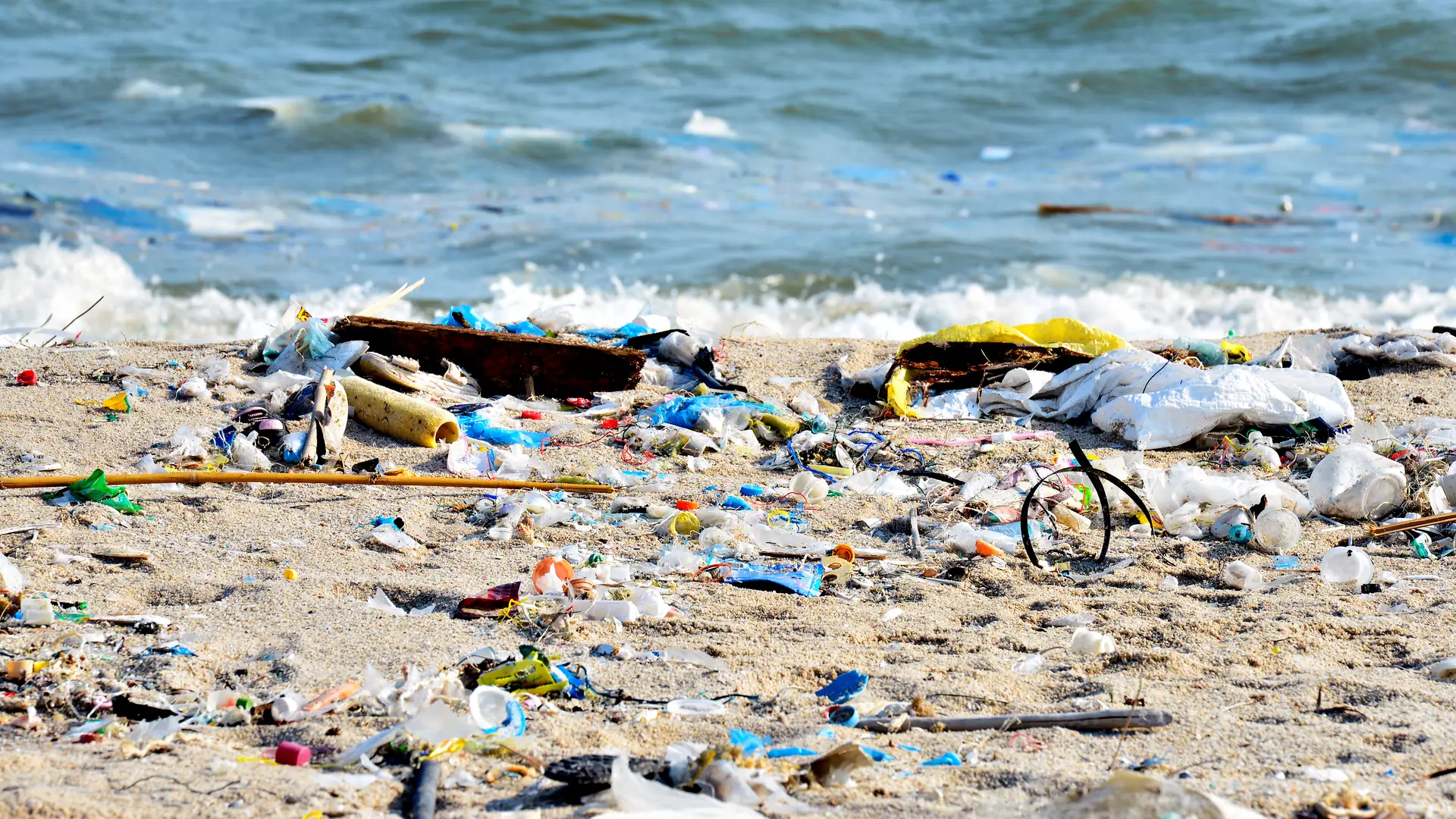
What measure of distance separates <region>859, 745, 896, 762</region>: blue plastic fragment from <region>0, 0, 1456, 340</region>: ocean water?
476 centimetres

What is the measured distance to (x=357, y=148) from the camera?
12930mm

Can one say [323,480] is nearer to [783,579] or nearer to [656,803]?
[783,579]

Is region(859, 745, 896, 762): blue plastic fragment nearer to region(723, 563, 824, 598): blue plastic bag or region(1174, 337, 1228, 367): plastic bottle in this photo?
region(723, 563, 824, 598): blue plastic bag

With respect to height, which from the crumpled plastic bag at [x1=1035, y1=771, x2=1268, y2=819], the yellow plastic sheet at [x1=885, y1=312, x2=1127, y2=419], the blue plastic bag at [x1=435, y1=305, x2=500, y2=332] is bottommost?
the blue plastic bag at [x1=435, y1=305, x2=500, y2=332]

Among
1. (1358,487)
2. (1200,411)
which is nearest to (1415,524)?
(1358,487)

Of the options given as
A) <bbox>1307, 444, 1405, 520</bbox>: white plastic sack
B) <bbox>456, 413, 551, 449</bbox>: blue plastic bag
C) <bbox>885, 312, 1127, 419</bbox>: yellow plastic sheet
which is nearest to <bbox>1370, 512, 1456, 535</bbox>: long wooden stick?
<bbox>1307, 444, 1405, 520</bbox>: white plastic sack

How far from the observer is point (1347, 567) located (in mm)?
3262

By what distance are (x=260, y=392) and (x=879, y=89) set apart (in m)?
11.9

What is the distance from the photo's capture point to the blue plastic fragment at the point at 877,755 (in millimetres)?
2150

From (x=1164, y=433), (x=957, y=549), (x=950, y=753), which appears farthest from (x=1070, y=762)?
(x=1164, y=433)

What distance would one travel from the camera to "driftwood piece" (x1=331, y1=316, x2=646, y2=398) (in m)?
5.20

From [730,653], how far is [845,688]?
306mm

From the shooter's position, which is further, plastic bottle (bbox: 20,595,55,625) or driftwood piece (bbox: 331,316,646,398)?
driftwood piece (bbox: 331,316,646,398)

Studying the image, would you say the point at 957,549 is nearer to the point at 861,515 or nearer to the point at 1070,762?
the point at 861,515
